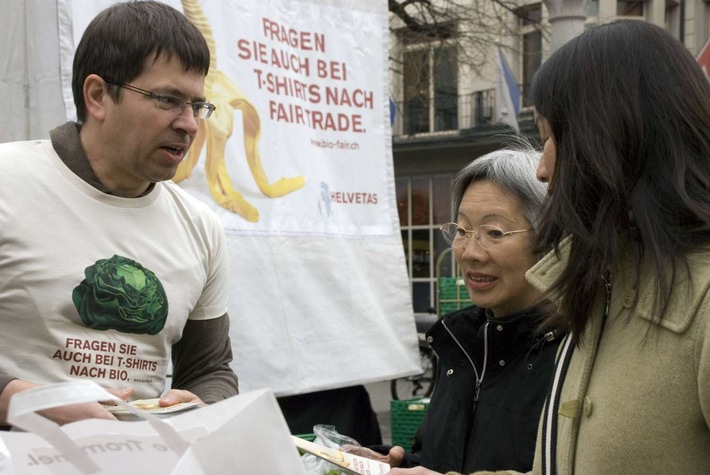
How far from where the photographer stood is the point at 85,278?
2045 millimetres

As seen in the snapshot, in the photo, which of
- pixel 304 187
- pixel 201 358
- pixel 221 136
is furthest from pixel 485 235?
pixel 304 187

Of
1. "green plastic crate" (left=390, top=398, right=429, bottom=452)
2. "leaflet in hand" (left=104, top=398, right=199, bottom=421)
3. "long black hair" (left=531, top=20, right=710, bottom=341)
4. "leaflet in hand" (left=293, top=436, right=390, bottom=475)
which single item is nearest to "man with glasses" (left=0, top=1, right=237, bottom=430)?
"leaflet in hand" (left=104, top=398, right=199, bottom=421)

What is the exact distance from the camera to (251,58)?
3.87 meters

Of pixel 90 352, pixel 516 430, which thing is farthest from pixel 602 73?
pixel 90 352

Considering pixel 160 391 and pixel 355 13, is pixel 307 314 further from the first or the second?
pixel 160 391

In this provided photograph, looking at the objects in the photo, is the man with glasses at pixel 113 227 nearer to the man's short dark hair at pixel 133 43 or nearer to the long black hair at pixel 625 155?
the man's short dark hair at pixel 133 43

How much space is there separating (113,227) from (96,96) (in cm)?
30

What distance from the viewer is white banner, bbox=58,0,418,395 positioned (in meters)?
3.78

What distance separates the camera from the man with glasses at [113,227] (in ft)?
6.60

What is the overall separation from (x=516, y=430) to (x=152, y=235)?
3.09ft

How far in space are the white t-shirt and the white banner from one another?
1.41m

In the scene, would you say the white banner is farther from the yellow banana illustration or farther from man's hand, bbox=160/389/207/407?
man's hand, bbox=160/389/207/407

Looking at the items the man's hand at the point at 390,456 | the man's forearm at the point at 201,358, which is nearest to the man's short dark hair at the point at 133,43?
the man's forearm at the point at 201,358

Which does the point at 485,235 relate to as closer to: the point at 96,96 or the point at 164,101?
the point at 164,101
